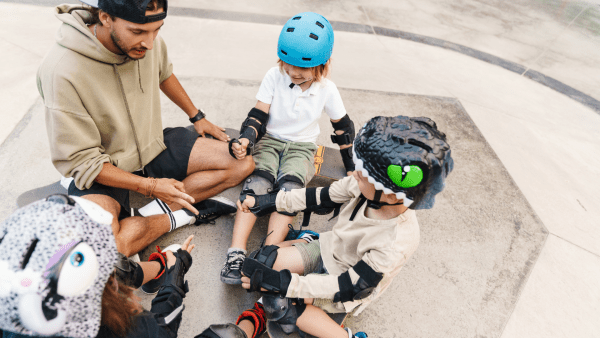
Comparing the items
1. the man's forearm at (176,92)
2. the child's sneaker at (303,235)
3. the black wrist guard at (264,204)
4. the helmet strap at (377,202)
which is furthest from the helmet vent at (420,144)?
the man's forearm at (176,92)

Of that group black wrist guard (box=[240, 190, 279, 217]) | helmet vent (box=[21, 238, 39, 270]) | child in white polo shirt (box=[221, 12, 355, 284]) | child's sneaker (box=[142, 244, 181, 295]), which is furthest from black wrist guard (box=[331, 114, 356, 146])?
helmet vent (box=[21, 238, 39, 270])

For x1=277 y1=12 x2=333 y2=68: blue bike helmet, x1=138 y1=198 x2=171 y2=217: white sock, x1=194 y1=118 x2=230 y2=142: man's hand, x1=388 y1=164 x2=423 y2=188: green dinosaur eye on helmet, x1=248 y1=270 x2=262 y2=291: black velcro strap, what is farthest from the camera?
x1=194 y1=118 x2=230 y2=142: man's hand

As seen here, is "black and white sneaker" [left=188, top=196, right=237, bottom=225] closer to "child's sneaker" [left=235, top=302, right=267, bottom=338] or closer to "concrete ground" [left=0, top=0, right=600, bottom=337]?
"concrete ground" [left=0, top=0, right=600, bottom=337]

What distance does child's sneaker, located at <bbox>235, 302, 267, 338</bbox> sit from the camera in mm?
1783

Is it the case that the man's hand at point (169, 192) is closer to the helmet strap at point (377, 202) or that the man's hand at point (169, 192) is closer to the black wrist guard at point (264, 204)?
the black wrist guard at point (264, 204)

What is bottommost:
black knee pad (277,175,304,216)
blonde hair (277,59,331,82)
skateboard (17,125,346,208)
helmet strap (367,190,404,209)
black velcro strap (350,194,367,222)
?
skateboard (17,125,346,208)

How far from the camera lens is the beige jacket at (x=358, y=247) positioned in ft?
4.87

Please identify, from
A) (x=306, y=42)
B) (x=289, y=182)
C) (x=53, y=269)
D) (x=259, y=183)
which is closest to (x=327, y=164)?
(x=289, y=182)

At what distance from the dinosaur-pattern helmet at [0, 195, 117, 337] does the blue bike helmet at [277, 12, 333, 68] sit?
1391 mm

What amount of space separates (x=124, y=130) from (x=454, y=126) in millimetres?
2827

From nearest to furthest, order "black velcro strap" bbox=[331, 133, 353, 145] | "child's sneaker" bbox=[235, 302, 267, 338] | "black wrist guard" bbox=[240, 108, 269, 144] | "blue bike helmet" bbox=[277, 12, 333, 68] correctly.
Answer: "child's sneaker" bbox=[235, 302, 267, 338] → "blue bike helmet" bbox=[277, 12, 333, 68] → "black wrist guard" bbox=[240, 108, 269, 144] → "black velcro strap" bbox=[331, 133, 353, 145]

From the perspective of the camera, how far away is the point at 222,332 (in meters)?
1.55

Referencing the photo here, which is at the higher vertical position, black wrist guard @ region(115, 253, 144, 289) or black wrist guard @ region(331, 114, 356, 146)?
black wrist guard @ region(331, 114, 356, 146)

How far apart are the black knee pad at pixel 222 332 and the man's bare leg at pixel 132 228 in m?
0.66
